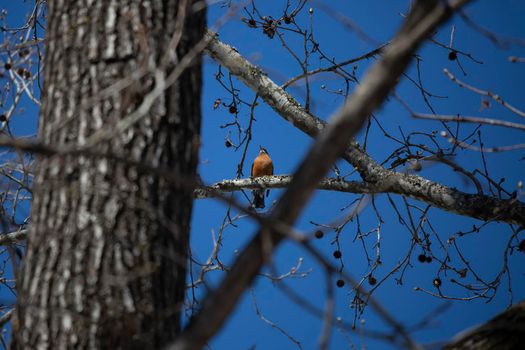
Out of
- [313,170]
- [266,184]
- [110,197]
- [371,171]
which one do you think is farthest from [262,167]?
[313,170]

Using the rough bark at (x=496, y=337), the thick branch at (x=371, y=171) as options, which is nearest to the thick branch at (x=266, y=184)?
the thick branch at (x=371, y=171)

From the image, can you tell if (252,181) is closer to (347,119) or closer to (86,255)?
(86,255)

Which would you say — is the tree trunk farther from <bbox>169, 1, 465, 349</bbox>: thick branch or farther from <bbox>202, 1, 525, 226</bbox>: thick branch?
<bbox>202, 1, 525, 226</bbox>: thick branch

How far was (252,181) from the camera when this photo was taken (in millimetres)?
3947

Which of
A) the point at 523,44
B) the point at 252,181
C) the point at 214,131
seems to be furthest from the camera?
the point at 214,131

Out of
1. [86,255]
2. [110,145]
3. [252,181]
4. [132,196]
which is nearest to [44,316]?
[86,255]

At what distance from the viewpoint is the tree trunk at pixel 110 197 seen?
152cm

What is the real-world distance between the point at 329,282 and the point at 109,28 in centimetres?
104

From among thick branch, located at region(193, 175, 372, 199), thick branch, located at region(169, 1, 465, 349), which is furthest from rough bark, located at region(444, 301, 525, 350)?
thick branch, located at region(193, 175, 372, 199)

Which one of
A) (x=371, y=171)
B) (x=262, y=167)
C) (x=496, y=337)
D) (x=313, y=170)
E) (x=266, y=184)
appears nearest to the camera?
(x=313, y=170)

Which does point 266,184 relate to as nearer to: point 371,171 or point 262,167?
point 371,171

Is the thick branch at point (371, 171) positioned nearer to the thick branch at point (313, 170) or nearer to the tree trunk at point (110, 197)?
the tree trunk at point (110, 197)

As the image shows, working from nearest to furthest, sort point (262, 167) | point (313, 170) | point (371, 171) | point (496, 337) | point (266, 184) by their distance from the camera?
point (313, 170), point (496, 337), point (371, 171), point (266, 184), point (262, 167)

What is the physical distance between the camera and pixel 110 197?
158 centimetres
